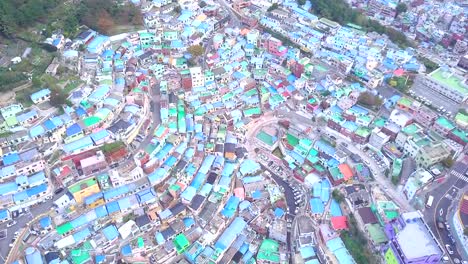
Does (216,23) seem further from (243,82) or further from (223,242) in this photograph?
(223,242)

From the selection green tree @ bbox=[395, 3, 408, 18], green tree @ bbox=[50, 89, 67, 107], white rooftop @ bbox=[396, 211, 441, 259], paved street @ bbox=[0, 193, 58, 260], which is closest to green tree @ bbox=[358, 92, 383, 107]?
white rooftop @ bbox=[396, 211, 441, 259]

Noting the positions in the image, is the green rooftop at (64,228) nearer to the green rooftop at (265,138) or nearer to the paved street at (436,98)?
the green rooftop at (265,138)

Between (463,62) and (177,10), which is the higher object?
(177,10)

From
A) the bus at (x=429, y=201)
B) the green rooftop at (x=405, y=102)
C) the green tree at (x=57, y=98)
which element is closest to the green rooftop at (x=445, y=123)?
the green rooftop at (x=405, y=102)

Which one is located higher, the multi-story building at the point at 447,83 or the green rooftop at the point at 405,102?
the multi-story building at the point at 447,83

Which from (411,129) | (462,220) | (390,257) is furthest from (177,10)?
(462,220)

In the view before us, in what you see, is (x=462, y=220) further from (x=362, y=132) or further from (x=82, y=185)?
(x=82, y=185)
